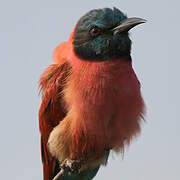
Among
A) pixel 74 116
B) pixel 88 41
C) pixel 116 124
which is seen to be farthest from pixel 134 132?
pixel 88 41

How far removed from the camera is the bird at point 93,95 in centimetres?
504

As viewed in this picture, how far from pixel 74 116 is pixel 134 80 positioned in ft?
2.55

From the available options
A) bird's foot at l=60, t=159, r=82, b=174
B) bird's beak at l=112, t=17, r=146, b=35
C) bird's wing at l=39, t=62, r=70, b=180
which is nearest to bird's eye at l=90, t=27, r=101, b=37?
bird's beak at l=112, t=17, r=146, b=35

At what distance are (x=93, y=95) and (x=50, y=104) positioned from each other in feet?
2.11

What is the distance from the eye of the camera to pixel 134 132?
17.6 ft

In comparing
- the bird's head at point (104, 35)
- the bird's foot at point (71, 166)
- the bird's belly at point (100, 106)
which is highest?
the bird's head at point (104, 35)

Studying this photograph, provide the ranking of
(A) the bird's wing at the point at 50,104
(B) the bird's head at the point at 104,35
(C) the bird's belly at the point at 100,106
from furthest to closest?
1. (A) the bird's wing at the point at 50,104
2. (B) the bird's head at the point at 104,35
3. (C) the bird's belly at the point at 100,106

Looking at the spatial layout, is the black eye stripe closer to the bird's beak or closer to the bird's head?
the bird's head

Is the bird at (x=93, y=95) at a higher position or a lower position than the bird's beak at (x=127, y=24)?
lower

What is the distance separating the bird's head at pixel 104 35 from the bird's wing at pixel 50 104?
12.3 inches

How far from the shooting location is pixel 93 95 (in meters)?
5.03

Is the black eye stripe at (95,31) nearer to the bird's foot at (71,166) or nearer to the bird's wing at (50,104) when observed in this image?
the bird's wing at (50,104)

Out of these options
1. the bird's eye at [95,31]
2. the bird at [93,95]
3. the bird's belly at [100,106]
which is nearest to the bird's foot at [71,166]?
the bird at [93,95]

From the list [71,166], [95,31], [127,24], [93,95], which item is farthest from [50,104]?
[127,24]
